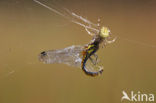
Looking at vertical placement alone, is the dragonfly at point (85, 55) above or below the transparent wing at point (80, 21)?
below

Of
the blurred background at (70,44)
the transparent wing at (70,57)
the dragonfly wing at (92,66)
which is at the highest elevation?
the blurred background at (70,44)

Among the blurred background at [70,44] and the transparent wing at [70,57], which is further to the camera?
the blurred background at [70,44]

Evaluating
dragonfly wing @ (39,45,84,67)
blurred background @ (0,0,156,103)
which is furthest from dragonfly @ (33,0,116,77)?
blurred background @ (0,0,156,103)

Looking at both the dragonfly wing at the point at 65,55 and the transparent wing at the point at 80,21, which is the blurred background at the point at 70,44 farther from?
the dragonfly wing at the point at 65,55

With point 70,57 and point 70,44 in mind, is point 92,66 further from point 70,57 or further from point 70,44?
point 70,44

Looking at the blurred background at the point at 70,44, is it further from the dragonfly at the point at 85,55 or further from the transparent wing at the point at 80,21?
the dragonfly at the point at 85,55

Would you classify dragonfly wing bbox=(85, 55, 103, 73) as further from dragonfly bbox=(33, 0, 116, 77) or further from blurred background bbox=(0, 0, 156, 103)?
blurred background bbox=(0, 0, 156, 103)

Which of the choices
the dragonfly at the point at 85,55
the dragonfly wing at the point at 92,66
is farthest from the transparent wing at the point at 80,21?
the dragonfly wing at the point at 92,66

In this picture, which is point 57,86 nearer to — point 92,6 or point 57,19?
point 57,19

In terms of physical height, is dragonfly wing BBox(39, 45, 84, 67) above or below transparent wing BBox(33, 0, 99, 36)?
below
